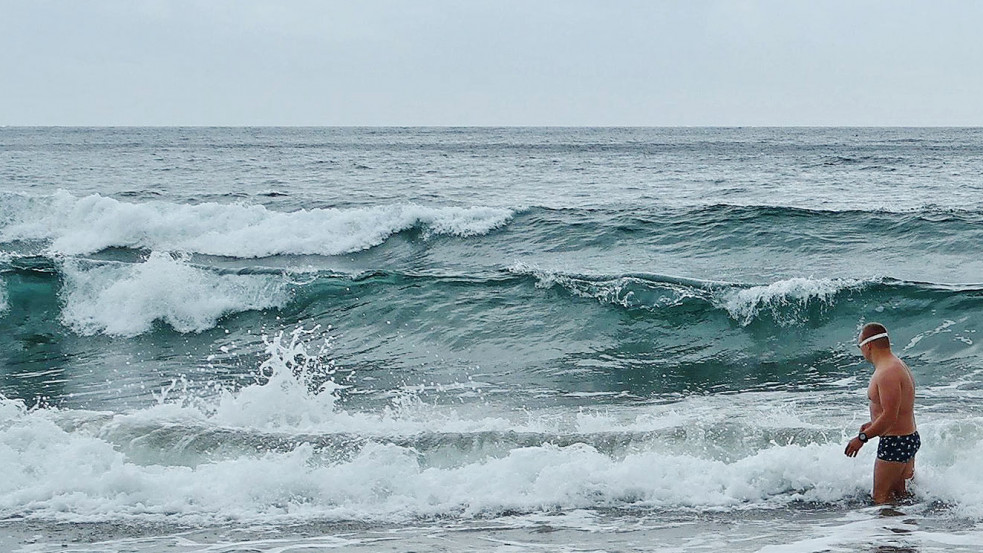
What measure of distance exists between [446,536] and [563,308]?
7.84 m

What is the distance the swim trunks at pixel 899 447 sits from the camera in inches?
247

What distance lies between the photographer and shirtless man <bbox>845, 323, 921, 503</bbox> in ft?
20.4

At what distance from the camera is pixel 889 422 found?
20.4ft

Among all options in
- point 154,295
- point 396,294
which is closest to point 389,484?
point 396,294

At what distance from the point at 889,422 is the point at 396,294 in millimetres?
9105

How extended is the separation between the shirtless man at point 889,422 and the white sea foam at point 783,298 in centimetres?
631

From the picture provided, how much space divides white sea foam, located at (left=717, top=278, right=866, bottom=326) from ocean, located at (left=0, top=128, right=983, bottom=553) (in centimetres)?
4

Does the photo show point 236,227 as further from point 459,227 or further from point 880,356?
point 880,356

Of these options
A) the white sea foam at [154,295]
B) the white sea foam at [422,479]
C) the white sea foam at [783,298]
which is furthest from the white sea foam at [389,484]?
the white sea foam at [154,295]

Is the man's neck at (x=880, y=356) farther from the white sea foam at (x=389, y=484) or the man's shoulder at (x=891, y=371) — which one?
the white sea foam at (x=389, y=484)

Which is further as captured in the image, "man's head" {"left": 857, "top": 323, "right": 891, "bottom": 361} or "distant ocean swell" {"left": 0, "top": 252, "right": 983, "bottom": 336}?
"distant ocean swell" {"left": 0, "top": 252, "right": 983, "bottom": 336}

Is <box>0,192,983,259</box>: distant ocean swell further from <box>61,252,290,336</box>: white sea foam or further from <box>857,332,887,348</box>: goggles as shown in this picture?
<box>857,332,887,348</box>: goggles

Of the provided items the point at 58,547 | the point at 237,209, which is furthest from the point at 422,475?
the point at 237,209

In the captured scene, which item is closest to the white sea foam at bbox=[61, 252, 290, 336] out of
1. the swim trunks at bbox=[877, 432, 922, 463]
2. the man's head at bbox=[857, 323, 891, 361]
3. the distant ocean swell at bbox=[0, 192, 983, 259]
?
the distant ocean swell at bbox=[0, 192, 983, 259]
